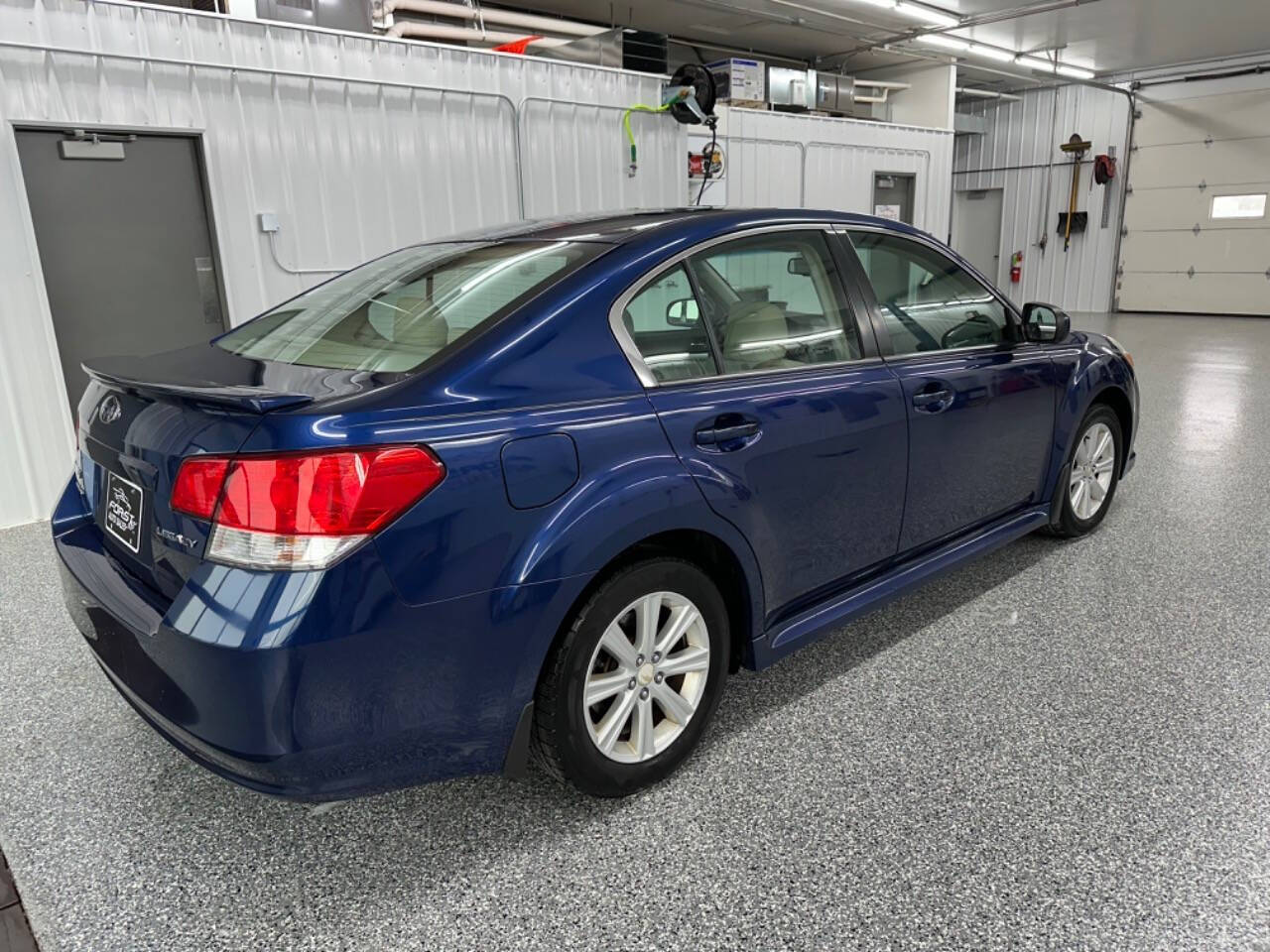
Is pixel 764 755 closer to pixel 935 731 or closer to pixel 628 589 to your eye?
pixel 935 731

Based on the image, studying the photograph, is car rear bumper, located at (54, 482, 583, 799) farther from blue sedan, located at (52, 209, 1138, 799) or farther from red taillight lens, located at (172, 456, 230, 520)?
red taillight lens, located at (172, 456, 230, 520)

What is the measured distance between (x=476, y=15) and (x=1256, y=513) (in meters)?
6.18

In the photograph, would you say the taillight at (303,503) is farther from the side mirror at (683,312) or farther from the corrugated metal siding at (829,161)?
the corrugated metal siding at (829,161)

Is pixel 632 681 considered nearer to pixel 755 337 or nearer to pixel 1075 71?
pixel 755 337

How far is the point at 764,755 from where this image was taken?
2158 millimetres

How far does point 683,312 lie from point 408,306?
66cm

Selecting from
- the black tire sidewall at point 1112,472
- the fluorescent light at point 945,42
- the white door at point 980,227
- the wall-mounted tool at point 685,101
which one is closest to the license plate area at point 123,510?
the black tire sidewall at point 1112,472

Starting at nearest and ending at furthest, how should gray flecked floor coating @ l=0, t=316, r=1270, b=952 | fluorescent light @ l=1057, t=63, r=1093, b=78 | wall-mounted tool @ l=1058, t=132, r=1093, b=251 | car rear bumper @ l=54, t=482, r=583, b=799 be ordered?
1. car rear bumper @ l=54, t=482, r=583, b=799
2. gray flecked floor coating @ l=0, t=316, r=1270, b=952
3. fluorescent light @ l=1057, t=63, r=1093, b=78
4. wall-mounted tool @ l=1058, t=132, r=1093, b=251

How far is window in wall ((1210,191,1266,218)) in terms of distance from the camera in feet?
42.6

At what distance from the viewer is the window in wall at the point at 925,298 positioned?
2555 mm

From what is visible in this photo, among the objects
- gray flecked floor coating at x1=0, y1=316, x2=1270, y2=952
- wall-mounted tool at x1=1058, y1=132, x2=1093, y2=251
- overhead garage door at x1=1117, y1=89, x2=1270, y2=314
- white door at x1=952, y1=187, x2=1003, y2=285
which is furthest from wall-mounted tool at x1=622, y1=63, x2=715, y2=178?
overhead garage door at x1=1117, y1=89, x2=1270, y2=314

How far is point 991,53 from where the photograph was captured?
37.3ft

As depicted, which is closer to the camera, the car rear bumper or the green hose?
the car rear bumper

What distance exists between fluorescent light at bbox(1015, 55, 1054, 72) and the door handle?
12.4m
